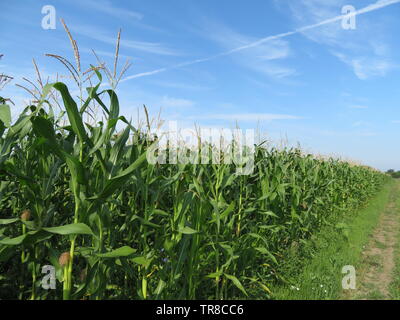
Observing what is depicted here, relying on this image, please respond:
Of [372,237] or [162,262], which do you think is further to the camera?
[372,237]

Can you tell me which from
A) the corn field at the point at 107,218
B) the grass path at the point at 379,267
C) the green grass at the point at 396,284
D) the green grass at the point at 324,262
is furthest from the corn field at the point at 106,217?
Answer: the green grass at the point at 396,284

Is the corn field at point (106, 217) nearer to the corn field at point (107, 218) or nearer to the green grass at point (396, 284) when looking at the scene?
the corn field at point (107, 218)

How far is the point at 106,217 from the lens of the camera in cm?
243

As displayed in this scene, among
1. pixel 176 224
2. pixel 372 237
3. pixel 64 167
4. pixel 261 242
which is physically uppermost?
pixel 64 167

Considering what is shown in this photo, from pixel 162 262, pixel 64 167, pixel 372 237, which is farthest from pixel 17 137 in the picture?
pixel 372 237

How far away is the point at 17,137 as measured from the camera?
2316 millimetres

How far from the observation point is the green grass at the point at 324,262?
432 centimetres

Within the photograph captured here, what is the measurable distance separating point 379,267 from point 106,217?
5.68m

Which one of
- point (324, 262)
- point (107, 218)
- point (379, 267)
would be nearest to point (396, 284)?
point (379, 267)

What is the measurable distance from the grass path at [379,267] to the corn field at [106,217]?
1.48 m

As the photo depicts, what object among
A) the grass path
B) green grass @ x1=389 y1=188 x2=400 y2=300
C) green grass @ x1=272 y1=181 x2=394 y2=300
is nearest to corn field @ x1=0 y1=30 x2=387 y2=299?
green grass @ x1=272 y1=181 x2=394 y2=300
